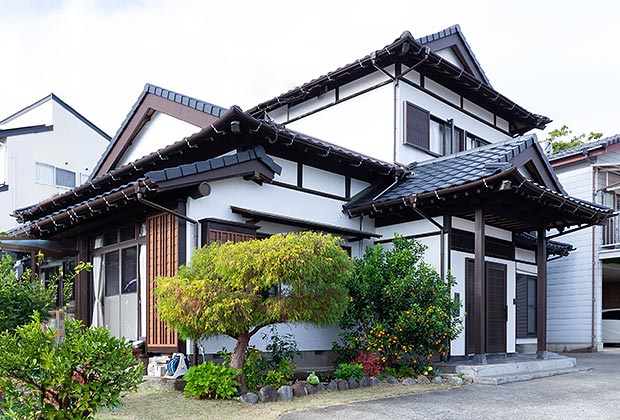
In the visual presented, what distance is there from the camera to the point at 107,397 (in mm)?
4617

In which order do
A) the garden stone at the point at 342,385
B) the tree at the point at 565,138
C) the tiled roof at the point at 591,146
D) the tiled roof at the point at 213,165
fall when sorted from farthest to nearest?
the tree at the point at 565,138, the tiled roof at the point at 591,146, the garden stone at the point at 342,385, the tiled roof at the point at 213,165

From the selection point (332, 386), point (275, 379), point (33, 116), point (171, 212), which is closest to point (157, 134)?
point (171, 212)

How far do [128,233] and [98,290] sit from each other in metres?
1.37

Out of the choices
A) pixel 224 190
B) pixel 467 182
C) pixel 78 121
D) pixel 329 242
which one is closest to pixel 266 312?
pixel 329 242

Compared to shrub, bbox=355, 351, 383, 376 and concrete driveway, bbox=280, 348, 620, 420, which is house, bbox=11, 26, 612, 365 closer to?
shrub, bbox=355, 351, 383, 376

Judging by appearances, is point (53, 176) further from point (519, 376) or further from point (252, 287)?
point (519, 376)

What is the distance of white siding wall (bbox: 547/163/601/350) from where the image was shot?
16.1m

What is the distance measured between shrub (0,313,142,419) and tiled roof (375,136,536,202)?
20.7 ft

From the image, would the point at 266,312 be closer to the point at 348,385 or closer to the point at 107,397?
the point at 348,385

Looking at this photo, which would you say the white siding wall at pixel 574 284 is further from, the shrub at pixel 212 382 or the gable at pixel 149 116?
the shrub at pixel 212 382

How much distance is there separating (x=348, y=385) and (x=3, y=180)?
15386 mm

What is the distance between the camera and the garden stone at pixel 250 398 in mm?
7082

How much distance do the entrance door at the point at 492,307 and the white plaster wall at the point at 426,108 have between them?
2.88 meters

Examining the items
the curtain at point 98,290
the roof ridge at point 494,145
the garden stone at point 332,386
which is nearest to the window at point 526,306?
the roof ridge at point 494,145
